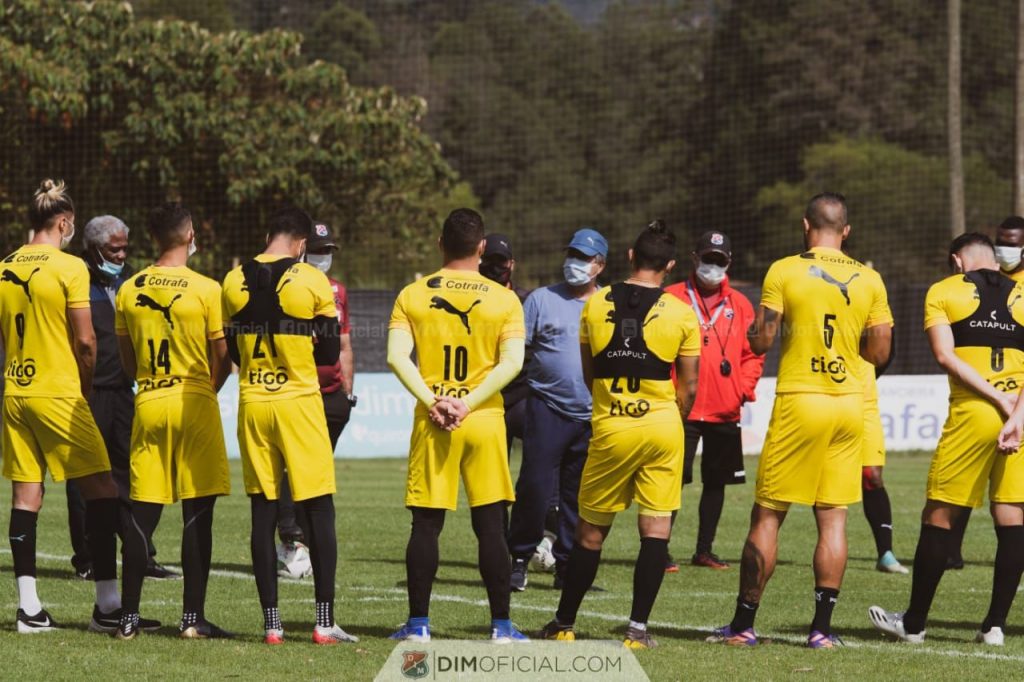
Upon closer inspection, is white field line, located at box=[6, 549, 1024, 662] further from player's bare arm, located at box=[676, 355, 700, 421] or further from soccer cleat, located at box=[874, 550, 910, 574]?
soccer cleat, located at box=[874, 550, 910, 574]

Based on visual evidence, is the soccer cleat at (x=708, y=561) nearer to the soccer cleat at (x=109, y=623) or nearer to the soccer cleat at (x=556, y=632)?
the soccer cleat at (x=556, y=632)

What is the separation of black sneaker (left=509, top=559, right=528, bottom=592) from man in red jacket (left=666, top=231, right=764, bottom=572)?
4.50 ft

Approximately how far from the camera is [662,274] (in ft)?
26.6

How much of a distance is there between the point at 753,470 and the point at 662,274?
12484mm

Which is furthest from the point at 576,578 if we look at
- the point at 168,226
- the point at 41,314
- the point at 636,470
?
the point at 41,314

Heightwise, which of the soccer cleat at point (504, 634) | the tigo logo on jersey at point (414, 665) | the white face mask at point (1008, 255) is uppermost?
the white face mask at point (1008, 255)

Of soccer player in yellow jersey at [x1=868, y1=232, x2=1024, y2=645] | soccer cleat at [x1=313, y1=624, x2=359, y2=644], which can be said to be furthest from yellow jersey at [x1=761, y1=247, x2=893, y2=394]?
soccer cleat at [x1=313, y1=624, x2=359, y2=644]

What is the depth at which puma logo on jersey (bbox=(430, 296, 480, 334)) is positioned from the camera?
7.75 m

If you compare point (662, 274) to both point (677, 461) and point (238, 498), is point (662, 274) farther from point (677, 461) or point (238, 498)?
point (238, 498)

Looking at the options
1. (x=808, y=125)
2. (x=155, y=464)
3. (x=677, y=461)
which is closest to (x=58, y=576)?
(x=155, y=464)

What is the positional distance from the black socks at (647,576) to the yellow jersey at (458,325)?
3.64ft

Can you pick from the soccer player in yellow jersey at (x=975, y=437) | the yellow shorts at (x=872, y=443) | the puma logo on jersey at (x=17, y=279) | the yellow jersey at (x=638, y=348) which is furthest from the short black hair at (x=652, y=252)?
the yellow shorts at (x=872, y=443)

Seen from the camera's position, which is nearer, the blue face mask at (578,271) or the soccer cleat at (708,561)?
the blue face mask at (578,271)

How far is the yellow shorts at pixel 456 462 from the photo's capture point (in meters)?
7.81
